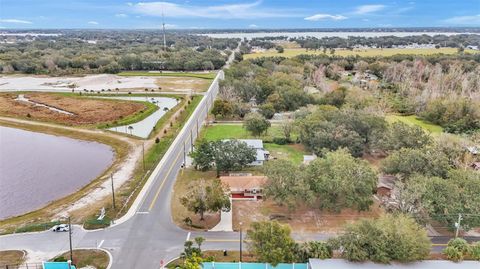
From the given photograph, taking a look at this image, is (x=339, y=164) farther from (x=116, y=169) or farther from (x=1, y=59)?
(x=1, y=59)

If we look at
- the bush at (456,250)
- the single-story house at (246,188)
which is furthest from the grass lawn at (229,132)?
the bush at (456,250)

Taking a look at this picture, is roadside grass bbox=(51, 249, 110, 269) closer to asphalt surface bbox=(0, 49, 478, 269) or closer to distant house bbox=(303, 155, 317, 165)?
asphalt surface bbox=(0, 49, 478, 269)

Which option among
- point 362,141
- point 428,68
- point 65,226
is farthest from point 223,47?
point 65,226

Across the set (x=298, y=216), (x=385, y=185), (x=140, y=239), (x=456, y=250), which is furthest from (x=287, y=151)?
(x=456, y=250)

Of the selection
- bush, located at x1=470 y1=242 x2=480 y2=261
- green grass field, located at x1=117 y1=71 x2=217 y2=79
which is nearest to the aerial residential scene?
bush, located at x1=470 y1=242 x2=480 y2=261

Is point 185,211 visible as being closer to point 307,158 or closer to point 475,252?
point 307,158

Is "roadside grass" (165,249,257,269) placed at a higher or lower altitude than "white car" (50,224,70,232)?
lower
